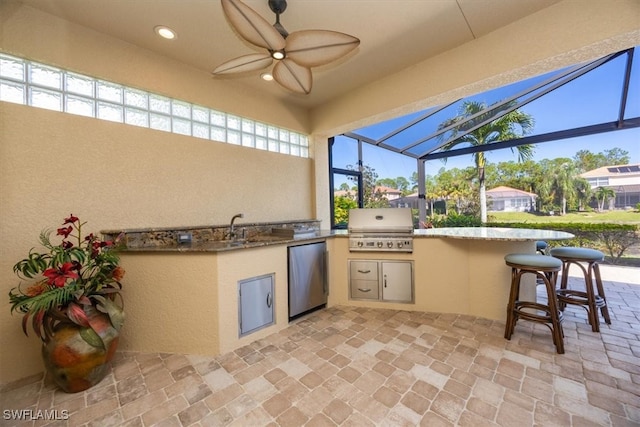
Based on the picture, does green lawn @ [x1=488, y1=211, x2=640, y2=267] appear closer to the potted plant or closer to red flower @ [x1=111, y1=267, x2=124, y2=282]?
red flower @ [x1=111, y1=267, x2=124, y2=282]

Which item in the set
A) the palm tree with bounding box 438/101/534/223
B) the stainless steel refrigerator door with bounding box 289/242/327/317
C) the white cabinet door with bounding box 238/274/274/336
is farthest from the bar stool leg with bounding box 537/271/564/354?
the palm tree with bounding box 438/101/534/223

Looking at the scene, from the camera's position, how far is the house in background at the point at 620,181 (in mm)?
3846

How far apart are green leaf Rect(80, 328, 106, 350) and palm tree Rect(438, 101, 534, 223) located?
4867mm

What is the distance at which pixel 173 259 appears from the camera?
2018mm

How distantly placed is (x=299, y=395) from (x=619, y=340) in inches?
109

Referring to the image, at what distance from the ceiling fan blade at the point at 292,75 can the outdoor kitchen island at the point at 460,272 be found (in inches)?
78.5

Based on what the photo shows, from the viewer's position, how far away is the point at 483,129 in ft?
15.7

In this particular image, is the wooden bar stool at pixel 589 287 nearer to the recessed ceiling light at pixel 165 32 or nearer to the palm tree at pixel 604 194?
the palm tree at pixel 604 194

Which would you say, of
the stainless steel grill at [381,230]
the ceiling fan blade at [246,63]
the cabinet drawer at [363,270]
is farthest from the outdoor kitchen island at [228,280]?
the ceiling fan blade at [246,63]

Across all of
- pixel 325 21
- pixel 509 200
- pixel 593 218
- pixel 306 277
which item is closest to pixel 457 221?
pixel 509 200

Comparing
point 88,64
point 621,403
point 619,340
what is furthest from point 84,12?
point 619,340

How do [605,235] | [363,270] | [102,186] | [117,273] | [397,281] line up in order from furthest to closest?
[605,235]
[363,270]
[397,281]
[102,186]
[117,273]

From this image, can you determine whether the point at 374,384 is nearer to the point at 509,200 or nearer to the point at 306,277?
the point at 306,277

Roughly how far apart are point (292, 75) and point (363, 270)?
2263mm
